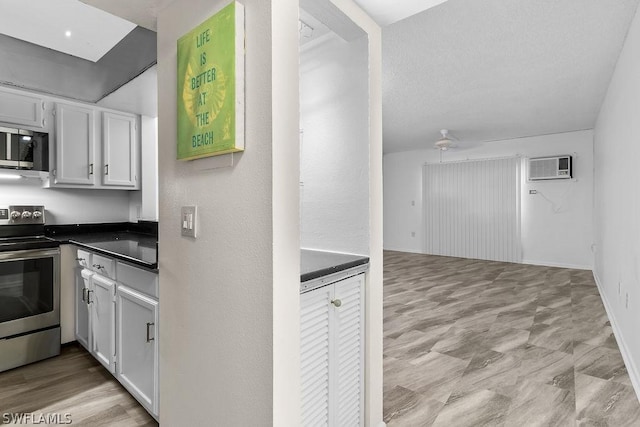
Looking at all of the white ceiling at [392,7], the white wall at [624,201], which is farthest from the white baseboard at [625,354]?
the white ceiling at [392,7]

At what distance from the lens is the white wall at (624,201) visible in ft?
7.67

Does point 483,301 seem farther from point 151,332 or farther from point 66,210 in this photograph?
point 66,210

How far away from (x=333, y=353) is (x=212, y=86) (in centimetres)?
113

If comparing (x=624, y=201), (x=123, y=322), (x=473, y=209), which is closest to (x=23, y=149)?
(x=123, y=322)

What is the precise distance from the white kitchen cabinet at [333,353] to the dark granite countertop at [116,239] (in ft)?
2.63

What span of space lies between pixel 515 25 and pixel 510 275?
4.12 meters

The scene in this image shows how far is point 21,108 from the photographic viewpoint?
275 centimetres

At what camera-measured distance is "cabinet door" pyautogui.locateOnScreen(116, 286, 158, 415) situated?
5.71 feet

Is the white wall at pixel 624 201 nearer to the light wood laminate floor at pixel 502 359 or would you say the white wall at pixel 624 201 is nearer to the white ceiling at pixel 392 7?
the light wood laminate floor at pixel 502 359

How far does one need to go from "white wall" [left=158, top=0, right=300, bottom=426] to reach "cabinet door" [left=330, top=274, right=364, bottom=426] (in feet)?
1.27

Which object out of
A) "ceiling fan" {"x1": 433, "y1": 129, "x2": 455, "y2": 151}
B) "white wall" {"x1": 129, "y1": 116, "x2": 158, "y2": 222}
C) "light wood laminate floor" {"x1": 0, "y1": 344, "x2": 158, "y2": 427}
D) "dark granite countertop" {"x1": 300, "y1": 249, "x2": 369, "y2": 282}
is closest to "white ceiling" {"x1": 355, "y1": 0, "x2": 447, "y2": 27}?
"dark granite countertop" {"x1": 300, "y1": 249, "x2": 369, "y2": 282}

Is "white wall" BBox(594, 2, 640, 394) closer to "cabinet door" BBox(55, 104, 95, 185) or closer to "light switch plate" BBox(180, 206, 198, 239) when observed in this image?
"light switch plate" BBox(180, 206, 198, 239)

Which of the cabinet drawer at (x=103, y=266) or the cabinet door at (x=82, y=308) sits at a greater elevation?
the cabinet drawer at (x=103, y=266)

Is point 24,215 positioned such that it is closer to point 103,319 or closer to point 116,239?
point 116,239
